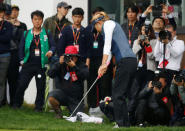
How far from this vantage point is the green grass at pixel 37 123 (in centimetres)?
872

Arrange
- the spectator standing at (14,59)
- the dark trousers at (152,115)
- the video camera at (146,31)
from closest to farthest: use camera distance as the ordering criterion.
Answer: the dark trousers at (152,115) → the video camera at (146,31) → the spectator standing at (14,59)

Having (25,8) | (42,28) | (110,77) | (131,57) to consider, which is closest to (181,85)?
(131,57)

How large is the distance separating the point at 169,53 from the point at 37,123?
8.62ft

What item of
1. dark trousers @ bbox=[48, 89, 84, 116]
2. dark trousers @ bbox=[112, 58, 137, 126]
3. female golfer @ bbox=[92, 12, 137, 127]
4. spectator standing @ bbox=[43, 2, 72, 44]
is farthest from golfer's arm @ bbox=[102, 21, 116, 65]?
spectator standing @ bbox=[43, 2, 72, 44]

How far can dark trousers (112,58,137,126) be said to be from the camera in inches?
353

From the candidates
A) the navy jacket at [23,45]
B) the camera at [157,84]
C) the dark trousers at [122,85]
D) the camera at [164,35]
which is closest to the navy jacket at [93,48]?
the navy jacket at [23,45]

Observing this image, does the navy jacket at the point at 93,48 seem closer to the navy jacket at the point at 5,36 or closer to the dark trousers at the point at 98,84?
the dark trousers at the point at 98,84

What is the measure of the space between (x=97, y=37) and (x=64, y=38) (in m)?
0.68

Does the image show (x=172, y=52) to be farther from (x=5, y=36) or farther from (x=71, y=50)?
(x=5, y=36)

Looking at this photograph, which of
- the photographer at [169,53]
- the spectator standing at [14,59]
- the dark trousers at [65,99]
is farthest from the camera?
the spectator standing at [14,59]

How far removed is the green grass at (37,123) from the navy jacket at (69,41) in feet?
4.42

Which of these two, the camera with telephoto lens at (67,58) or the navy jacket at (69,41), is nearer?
the camera with telephoto lens at (67,58)

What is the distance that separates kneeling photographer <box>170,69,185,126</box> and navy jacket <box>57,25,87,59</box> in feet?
9.78

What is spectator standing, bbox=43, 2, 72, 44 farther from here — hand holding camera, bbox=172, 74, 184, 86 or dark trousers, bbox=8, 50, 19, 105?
hand holding camera, bbox=172, 74, 184, 86
